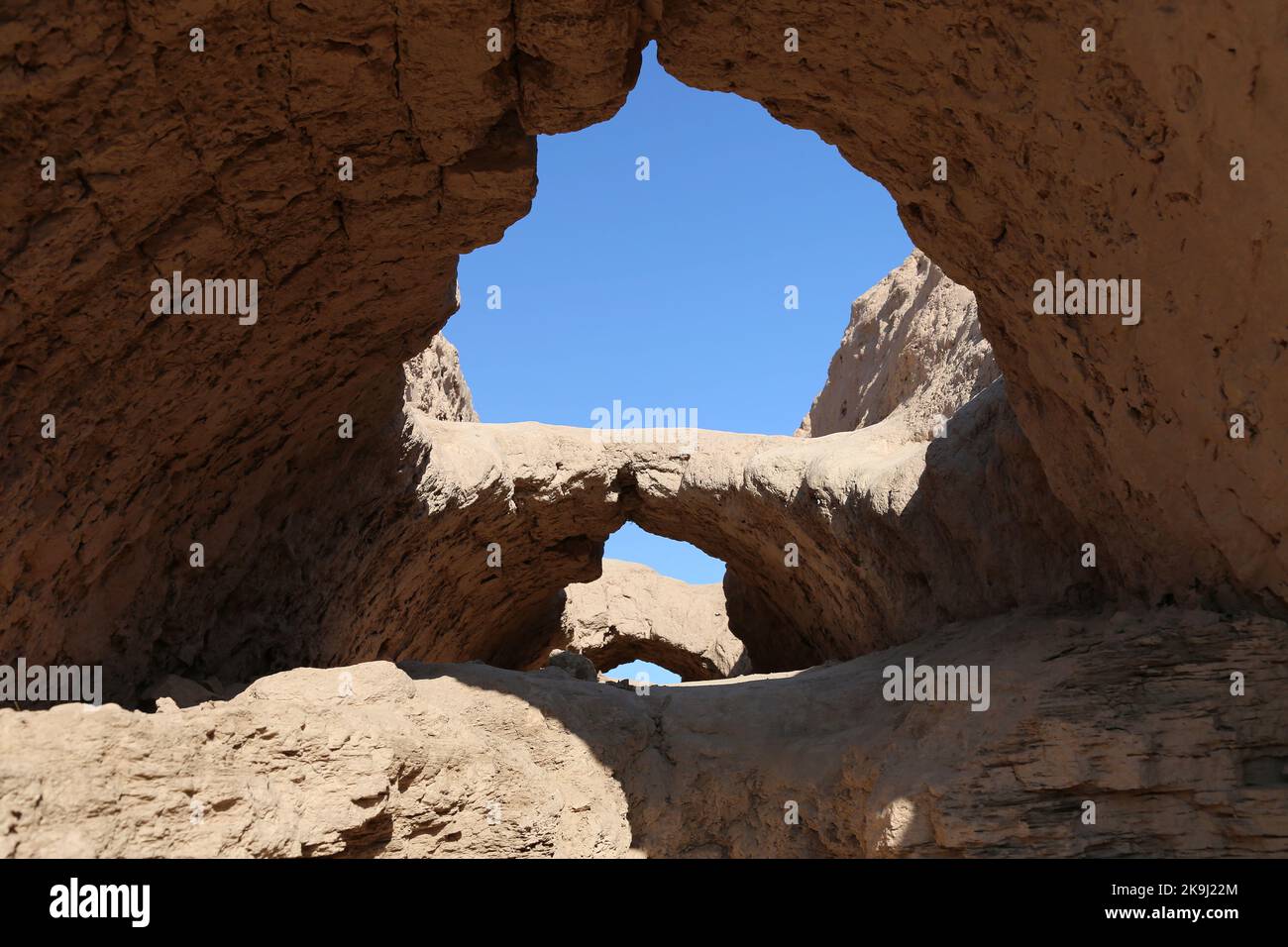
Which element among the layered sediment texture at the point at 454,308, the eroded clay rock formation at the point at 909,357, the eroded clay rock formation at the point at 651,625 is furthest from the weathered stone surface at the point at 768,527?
the eroded clay rock formation at the point at 651,625

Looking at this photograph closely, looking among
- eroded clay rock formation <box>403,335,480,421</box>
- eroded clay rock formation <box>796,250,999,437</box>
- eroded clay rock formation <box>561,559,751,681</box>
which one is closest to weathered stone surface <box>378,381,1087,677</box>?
eroded clay rock formation <box>796,250,999,437</box>

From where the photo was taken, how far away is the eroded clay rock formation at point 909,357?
36.7ft

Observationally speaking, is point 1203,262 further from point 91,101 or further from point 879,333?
point 879,333

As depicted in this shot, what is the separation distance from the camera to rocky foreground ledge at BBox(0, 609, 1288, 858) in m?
4.71

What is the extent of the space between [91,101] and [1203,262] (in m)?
5.77

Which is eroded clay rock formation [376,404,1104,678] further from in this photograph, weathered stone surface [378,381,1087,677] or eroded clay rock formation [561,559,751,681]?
eroded clay rock formation [561,559,751,681]

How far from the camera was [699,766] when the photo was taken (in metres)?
7.57

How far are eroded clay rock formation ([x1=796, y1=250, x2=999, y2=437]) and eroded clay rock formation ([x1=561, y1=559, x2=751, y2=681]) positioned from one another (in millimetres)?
4288

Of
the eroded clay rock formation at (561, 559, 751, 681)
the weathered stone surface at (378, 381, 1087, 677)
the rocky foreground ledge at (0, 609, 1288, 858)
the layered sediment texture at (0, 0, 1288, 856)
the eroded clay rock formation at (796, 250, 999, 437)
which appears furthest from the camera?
the eroded clay rock formation at (561, 559, 751, 681)

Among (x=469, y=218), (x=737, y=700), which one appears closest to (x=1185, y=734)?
(x=737, y=700)

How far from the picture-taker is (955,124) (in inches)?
241

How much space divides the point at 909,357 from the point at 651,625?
28.1ft

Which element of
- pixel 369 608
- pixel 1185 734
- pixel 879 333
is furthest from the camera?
pixel 879 333

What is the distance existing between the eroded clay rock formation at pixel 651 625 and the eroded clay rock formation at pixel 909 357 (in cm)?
429
